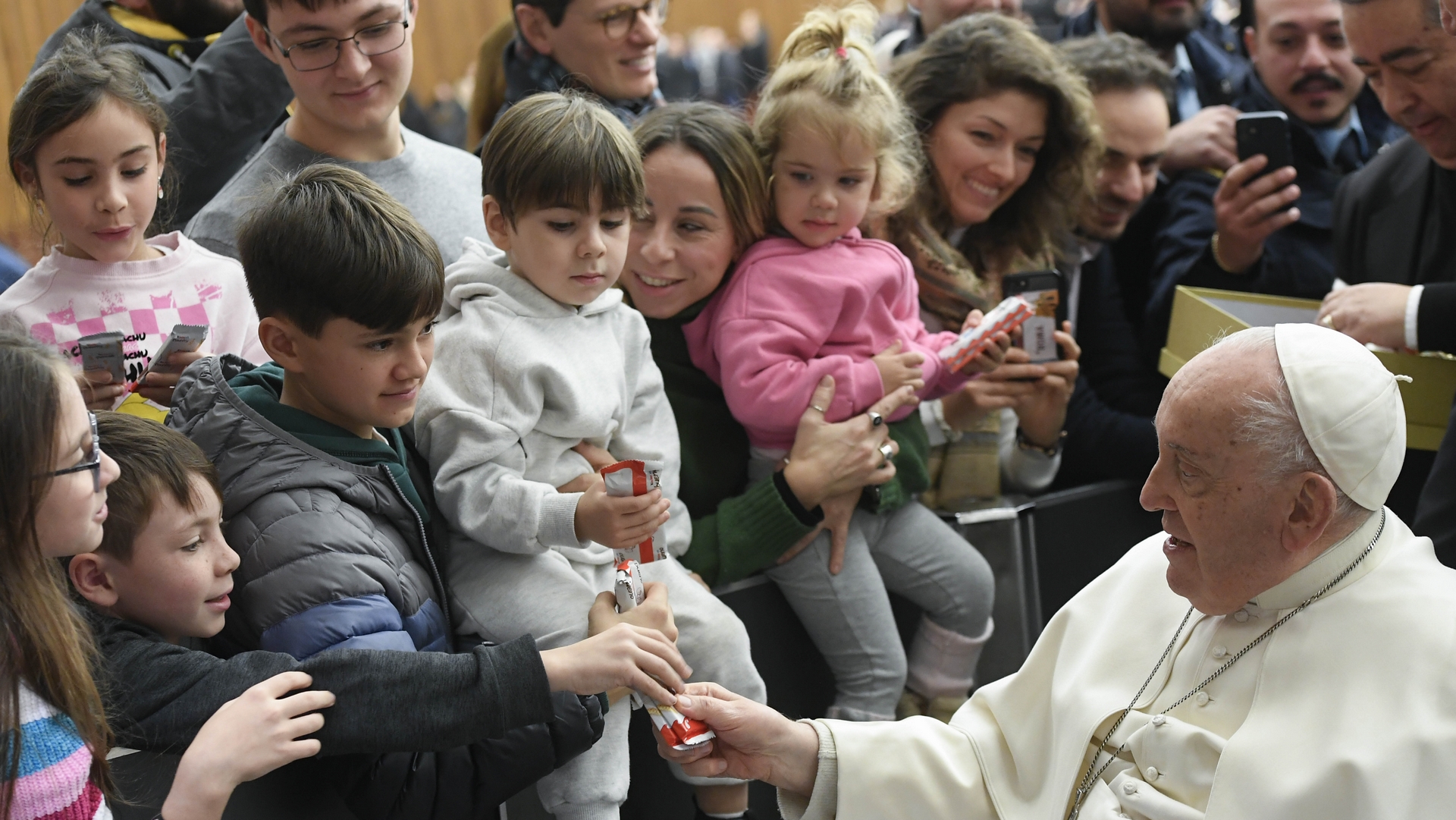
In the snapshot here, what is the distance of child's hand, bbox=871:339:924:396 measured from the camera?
277 centimetres

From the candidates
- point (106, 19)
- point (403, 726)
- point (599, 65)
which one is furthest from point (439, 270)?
point (106, 19)

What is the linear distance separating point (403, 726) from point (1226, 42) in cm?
399

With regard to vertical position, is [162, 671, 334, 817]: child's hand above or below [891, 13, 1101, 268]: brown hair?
below

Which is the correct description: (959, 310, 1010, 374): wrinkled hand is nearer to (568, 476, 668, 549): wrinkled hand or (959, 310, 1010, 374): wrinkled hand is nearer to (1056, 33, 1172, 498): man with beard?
(1056, 33, 1172, 498): man with beard

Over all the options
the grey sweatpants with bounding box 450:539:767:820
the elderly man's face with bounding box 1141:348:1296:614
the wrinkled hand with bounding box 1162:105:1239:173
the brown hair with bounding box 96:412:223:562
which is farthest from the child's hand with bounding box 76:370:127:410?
the wrinkled hand with bounding box 1162:105:1239:173

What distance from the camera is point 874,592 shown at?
2.82 meters

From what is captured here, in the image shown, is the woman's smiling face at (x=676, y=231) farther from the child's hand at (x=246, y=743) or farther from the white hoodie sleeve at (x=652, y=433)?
the child's hand at (x=246, y=743)

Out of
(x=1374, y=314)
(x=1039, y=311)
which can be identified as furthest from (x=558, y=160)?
(x=1374, y=314)

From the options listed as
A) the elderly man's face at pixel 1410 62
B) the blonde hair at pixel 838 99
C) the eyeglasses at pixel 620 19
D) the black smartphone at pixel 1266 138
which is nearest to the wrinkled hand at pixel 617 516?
the blonde hair at pixel 838 99

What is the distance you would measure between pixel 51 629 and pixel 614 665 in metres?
0.72

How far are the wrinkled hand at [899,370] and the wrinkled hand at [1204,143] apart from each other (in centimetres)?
159

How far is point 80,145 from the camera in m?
2.32

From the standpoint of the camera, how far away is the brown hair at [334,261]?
191 cm

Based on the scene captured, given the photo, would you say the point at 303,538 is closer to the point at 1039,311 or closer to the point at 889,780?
the point at 889,780
